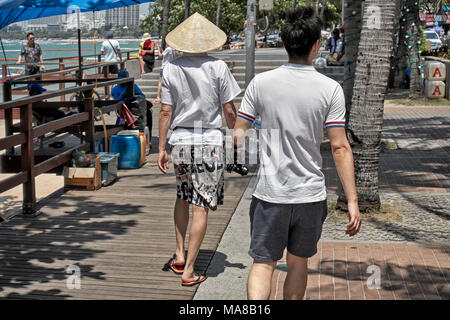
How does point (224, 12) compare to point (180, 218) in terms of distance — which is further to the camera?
point (224, 12)

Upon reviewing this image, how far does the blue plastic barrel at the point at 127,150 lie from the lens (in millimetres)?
9703

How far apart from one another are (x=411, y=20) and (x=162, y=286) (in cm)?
1657

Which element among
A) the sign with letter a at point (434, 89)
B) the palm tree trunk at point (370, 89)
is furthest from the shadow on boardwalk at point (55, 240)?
the sign with letter a at point (434, 89)

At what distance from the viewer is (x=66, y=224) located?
22.4 ft

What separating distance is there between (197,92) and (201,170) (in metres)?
0.58

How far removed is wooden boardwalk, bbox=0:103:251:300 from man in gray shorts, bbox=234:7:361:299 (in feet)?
4.51

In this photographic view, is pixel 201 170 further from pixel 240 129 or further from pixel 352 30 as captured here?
pixel 352 30

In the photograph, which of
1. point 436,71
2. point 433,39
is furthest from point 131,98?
point 433,39

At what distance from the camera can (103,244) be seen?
6.16 m

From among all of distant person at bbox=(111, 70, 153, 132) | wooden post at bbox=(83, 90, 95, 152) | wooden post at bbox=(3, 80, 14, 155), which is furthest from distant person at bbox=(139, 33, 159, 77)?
wooden post at bbox=(83, 90, 95, 152)

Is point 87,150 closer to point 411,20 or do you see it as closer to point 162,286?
point 162,286

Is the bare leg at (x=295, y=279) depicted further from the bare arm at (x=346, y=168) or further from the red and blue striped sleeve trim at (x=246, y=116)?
the red and blue striped sleeve trim at (x=246, y=116)

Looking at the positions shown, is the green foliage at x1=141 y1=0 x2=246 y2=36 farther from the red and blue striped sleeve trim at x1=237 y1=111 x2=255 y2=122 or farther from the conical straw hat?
the red and blue striped sleeve trim at x1=237 y1=111 x2=255 y2=122

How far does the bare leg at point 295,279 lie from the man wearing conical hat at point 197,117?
4.27 ft
